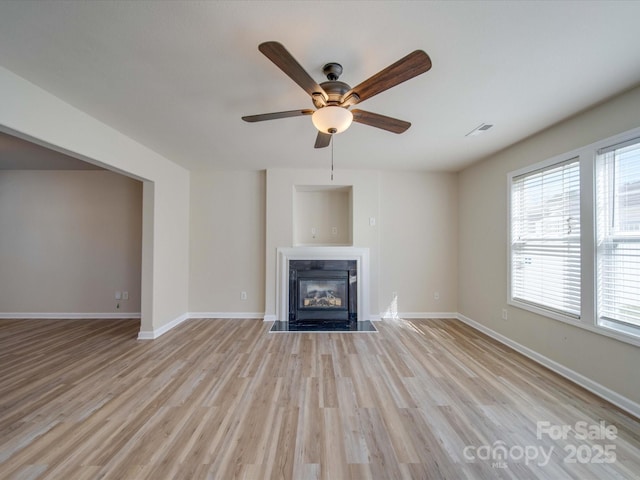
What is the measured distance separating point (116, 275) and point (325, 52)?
15.3 feet

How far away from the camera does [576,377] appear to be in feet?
7.24

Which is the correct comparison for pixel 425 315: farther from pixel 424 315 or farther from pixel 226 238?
pixel 226 238

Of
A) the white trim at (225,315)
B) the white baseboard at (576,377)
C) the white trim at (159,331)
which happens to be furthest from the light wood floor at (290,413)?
the white trim at (225,315)

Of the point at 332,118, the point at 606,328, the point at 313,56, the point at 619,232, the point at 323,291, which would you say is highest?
the point at 313,56

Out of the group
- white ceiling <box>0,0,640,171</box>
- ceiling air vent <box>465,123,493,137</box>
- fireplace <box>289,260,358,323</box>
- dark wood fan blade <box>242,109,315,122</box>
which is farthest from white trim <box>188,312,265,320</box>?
ceiling air vent <box>465,123,493,137</box>

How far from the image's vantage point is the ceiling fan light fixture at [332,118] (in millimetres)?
1550

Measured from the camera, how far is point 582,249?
7.22 ft

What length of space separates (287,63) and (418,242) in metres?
3.60

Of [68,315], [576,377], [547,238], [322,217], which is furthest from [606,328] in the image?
[68,315]

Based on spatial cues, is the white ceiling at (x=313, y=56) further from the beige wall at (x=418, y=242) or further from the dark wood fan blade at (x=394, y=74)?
the beige wall at (x=418, y=242)

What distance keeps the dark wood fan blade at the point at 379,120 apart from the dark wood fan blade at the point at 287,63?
0.37 m

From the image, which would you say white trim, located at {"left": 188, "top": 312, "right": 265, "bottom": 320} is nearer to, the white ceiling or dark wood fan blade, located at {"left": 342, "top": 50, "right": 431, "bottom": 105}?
the white ceiling

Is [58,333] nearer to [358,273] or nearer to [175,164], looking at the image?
[175,164]

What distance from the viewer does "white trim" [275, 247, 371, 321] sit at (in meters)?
3.94
